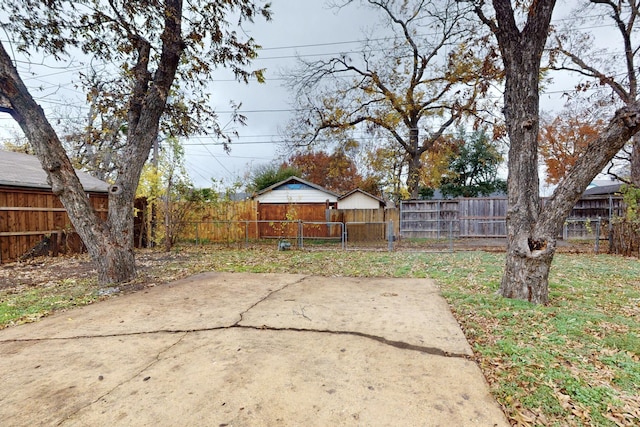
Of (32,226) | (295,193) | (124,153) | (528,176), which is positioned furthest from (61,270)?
(295,193)

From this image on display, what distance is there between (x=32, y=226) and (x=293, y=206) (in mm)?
8318

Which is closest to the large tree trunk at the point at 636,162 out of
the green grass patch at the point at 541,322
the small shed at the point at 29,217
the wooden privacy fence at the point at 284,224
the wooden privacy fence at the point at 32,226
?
the green grass patch at the point at 541,322

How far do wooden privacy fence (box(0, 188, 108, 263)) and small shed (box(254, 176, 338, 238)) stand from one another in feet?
21.7

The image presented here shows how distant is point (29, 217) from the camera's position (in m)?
8.02

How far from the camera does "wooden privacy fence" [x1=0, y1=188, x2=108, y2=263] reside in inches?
294

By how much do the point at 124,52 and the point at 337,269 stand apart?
238 inches

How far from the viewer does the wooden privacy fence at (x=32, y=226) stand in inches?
294

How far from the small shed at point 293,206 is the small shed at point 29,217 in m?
6.62

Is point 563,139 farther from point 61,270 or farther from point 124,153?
point 61,270

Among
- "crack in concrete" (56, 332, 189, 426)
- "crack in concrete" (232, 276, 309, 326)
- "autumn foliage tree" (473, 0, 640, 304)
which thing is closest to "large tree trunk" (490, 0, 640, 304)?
"autumn foliage tree" (473, 0, 640, 304)

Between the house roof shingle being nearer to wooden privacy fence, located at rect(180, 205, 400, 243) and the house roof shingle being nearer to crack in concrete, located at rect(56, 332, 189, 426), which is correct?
wooden privacy fence, located at rect(180, 205, 400, 243)

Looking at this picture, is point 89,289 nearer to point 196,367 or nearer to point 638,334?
point 196,367

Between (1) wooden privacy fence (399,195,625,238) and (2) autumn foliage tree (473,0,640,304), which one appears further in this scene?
(1) wooden privacy fence (399,195,625,238)

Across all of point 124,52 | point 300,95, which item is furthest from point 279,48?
point 124,52
